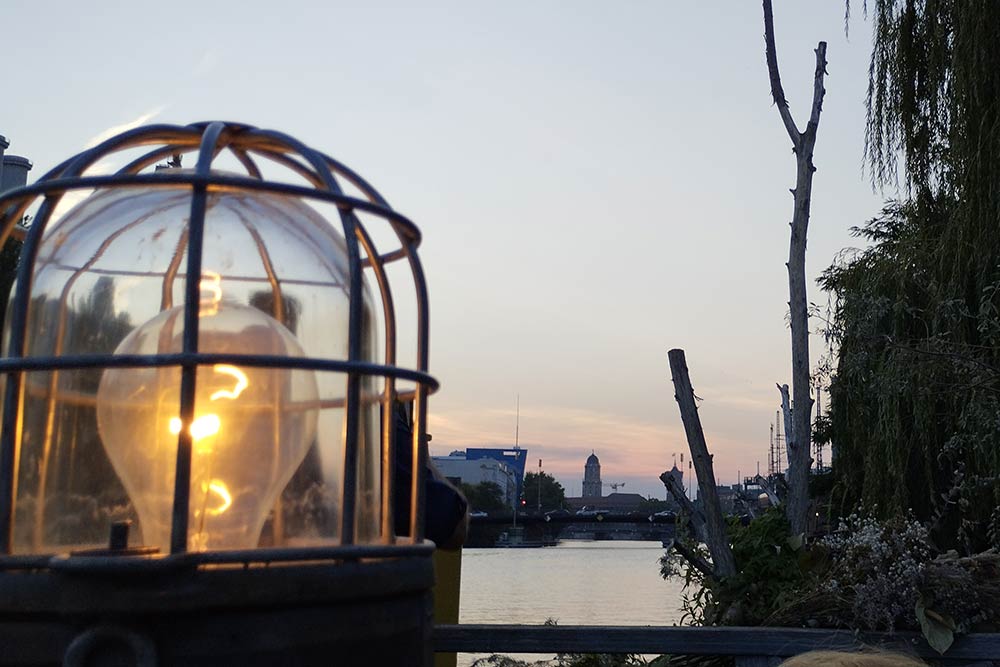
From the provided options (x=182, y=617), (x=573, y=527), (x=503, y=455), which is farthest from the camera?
(x=503, y=455)

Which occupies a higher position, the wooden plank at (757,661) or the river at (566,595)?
the wooden plank at (757,661)

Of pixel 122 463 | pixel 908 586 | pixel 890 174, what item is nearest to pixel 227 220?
pixel 122 463

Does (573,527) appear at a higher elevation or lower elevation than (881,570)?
lower

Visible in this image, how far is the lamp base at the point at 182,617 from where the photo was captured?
4.84 ft

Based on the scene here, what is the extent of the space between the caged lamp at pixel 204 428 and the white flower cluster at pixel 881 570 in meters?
2.25

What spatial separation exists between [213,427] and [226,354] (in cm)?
15

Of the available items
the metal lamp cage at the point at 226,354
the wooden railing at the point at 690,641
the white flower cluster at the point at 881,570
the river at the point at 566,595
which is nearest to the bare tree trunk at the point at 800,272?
the white flower cluster at the point at 881,570

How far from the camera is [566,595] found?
118 feet

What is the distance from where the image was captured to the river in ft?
83.4

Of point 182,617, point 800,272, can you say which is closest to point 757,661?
point 182,617

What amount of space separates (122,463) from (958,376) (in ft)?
25.2

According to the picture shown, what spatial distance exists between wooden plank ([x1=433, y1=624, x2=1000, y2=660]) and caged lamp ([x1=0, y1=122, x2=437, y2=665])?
5.96ft

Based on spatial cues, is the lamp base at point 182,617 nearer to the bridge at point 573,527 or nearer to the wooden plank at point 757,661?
the wooden plank at point 757,661

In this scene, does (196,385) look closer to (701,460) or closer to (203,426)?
(203,426)
